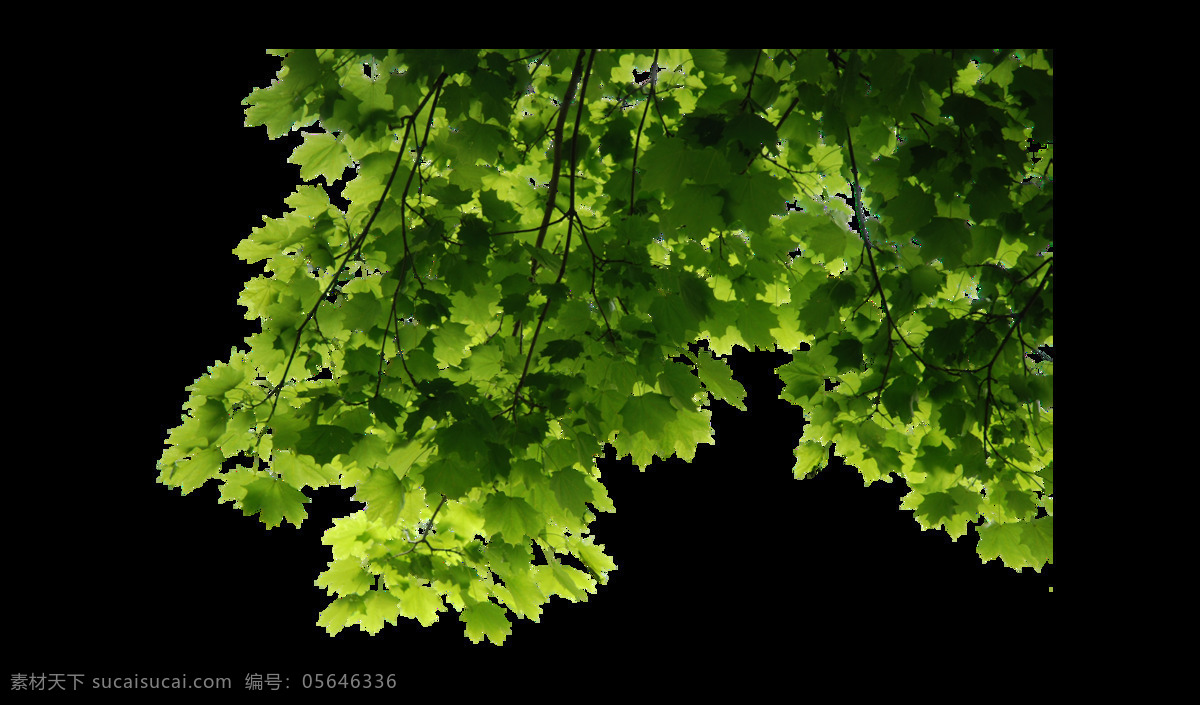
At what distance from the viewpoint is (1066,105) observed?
3.85ft

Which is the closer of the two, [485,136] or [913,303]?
[485,136]

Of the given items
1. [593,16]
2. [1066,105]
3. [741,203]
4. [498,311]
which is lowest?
[1066,105]

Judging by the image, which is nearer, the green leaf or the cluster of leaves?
the cluster of leaves

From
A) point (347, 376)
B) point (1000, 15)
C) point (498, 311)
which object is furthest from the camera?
point (498, 311)

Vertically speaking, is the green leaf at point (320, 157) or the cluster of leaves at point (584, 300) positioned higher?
the green leaf at point (320, 157)

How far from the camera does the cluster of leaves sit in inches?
111

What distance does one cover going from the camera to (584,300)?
10.3 ft

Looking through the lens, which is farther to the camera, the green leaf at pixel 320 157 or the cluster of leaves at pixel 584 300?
the green leaf at pixel 320 157

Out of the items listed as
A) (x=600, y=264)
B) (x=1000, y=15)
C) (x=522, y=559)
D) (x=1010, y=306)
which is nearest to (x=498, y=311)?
(x=600, y=264)

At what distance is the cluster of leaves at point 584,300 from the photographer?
283cm

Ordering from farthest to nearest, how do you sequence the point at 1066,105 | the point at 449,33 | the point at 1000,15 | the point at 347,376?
the point at 347,376 → the point at 449,33 → the point at 1000,15 → the point at 1066,105

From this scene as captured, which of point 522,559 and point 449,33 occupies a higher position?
point 449,33

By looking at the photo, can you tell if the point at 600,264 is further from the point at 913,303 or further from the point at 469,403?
the point at 913,303

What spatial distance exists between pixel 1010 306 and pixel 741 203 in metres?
2.08
